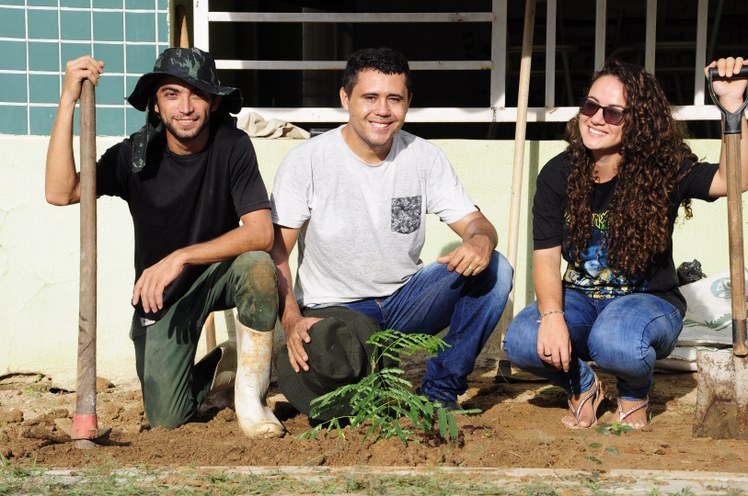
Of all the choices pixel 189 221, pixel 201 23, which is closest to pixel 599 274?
pixel 189 221

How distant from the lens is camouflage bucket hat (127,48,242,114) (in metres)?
4.05

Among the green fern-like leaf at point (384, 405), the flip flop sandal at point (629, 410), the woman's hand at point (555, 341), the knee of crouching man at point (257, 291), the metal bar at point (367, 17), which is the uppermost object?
the metal bar at point (367, 17)

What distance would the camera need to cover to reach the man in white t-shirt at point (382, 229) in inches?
166

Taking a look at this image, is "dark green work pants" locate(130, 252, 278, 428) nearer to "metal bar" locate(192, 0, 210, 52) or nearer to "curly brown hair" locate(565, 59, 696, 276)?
"curly brown hair" locate(565, 59, 696, 276)

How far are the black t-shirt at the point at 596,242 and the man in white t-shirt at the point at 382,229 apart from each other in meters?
0.23

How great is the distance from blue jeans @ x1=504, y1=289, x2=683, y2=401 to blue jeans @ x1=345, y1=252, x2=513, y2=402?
142 millimetres

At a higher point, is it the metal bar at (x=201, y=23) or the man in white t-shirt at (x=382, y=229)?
the metal bar at (x=201, y=23)

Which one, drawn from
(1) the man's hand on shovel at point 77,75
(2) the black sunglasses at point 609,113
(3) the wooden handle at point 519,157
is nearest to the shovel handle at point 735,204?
(2) the black sunglasses at point 609,113

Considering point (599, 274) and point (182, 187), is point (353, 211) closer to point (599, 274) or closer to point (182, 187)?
point (182, 187)

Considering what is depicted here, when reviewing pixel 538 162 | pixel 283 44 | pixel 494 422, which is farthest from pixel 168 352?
pixel 283 44

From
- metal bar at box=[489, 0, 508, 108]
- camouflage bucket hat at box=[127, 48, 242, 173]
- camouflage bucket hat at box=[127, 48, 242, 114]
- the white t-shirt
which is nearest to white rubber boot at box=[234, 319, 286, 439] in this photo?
the white t-shirt

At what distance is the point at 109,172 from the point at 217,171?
0.44 metres

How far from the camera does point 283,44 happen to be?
9367 millimetres

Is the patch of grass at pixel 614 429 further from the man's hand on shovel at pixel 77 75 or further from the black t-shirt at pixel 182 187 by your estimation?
the man's hand on shovel at pixel 77 75
